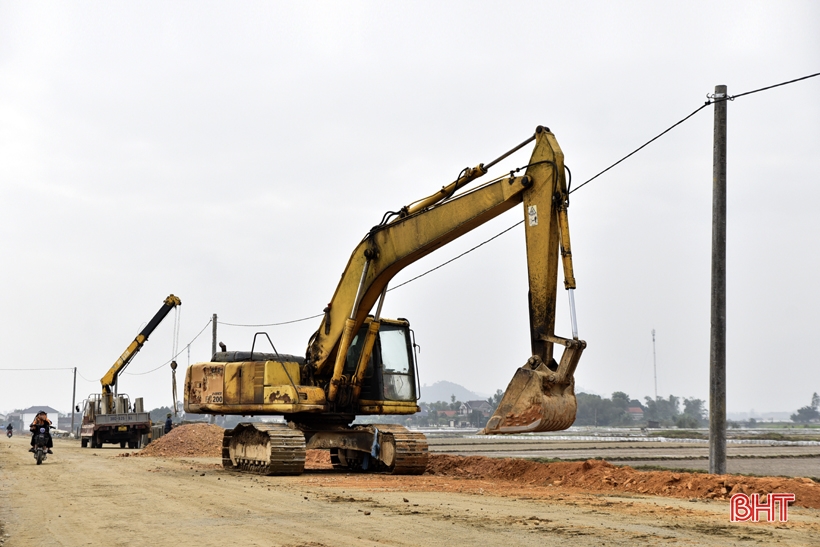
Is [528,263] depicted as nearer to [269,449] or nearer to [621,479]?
[621,479]

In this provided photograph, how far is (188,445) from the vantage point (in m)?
34.1

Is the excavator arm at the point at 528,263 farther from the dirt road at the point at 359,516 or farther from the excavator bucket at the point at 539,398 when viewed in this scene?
the dirt road at the point at 359,516

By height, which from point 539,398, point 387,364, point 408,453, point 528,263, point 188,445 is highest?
point 528,263

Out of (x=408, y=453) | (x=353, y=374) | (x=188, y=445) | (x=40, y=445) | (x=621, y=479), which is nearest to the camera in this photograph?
(x=621, y=479)

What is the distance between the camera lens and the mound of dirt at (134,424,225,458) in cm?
3328

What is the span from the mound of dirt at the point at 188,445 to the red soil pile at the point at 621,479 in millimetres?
15163

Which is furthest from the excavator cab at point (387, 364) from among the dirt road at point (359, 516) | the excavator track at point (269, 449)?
the dirt road at point (359, 516)

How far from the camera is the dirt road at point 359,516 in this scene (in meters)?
9.55

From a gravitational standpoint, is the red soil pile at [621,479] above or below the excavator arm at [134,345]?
below

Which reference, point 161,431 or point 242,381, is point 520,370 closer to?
point 242,381

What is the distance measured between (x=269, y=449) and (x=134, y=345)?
29.1m

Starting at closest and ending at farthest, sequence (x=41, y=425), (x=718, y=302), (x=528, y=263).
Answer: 1. (x=528, y=263)
2. (x=718, y=302)
3. (x=41, y=425)

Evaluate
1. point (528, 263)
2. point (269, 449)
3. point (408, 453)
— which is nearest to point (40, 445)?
point (269, 449)

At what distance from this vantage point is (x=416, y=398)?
20.4m
